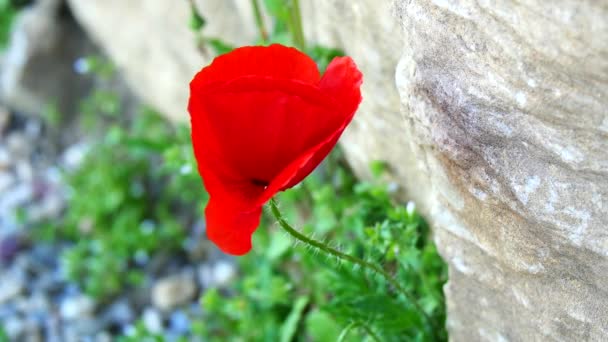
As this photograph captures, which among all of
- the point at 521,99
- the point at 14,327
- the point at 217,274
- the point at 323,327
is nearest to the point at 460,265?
the point at 521,99

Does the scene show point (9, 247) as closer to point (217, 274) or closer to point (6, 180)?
point (6, 180)

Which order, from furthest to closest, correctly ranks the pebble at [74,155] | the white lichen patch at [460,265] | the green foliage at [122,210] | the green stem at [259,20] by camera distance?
the pebble at [74,155]
the green foliage at [122,210]
the green stem at [259,20]
the white lichen patch at [460,265]

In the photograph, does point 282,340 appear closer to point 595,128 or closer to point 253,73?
point 253,73

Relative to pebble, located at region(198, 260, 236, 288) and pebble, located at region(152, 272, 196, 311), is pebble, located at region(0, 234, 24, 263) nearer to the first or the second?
pebble, located at region(152, 272, 196, 311)

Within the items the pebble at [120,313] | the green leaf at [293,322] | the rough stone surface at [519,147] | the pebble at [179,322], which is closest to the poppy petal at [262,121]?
the rough stone surface at [519,147]

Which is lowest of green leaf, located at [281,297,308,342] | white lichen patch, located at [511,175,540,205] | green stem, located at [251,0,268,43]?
green leaf, located at [281,297,308,342]

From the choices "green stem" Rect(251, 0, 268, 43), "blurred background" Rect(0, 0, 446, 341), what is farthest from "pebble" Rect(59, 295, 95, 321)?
"green stem" Rect(251, 0, 268, 43)

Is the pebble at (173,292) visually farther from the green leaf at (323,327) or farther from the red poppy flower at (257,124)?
the red poppy flower at (257,124)
